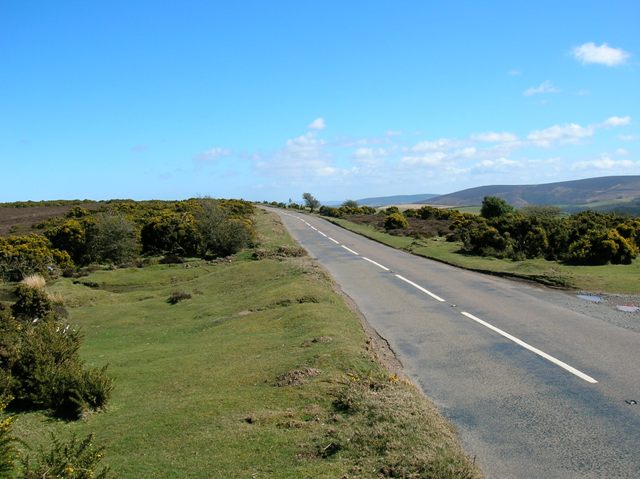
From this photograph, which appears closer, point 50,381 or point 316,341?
point 50,381

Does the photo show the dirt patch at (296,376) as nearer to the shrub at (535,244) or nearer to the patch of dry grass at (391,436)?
the patch of dry grass at (391,436)

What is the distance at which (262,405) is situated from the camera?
8.27m

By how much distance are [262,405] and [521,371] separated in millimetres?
4754

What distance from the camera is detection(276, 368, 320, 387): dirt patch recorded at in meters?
9.07

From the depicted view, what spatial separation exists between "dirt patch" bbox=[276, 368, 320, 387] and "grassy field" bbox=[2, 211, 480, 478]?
33 mm

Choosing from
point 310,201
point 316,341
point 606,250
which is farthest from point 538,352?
point 310,201

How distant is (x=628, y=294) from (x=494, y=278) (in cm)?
535

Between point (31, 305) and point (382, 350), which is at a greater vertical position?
point (31, 305)

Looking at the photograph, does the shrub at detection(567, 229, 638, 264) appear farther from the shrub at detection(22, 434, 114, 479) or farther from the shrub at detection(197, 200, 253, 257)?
the shrub at detection(22, 434, 114, 479)

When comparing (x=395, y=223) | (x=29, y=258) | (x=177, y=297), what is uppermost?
(x=29, y=258)

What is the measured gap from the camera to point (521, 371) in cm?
972

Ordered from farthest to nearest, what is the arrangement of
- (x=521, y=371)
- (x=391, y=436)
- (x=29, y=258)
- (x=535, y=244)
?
1. (x=29, y=258)
2. (x=535, y=244)
3. (x=521, y=371)
4. (x=391, y=436)

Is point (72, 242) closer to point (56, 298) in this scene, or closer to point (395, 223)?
point (56, 298)

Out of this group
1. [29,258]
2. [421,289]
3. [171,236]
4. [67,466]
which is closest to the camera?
[67,466]
